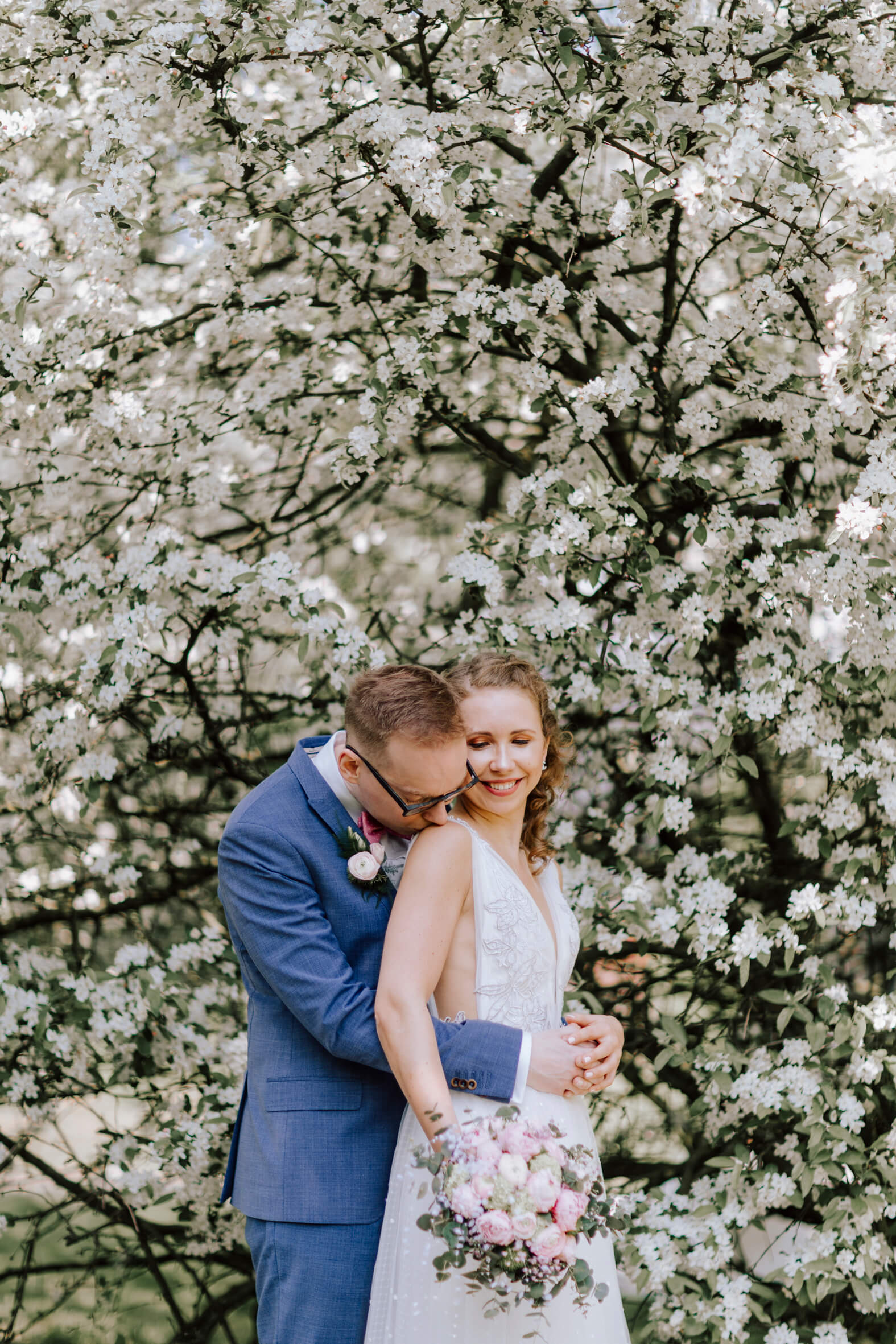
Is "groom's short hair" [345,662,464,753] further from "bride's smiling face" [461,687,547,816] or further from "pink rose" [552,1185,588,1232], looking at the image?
"pink rose" [552,1185,588,1232]

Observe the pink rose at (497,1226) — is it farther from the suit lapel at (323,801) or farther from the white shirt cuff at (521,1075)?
the suit lapel at (323,801)

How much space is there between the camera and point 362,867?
67.7 inches

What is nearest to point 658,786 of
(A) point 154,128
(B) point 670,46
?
(B) point 670,46

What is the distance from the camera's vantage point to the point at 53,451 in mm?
2770

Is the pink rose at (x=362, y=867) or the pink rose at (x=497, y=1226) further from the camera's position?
the pink rose at (x=362, y=867)

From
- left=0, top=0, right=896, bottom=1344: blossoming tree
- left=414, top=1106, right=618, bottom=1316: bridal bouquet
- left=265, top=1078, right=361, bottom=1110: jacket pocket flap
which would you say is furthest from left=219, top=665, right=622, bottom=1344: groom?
left=0, top=0, right=896, bottom=1344: blossoming tree

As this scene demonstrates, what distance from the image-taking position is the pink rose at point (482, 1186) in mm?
1334

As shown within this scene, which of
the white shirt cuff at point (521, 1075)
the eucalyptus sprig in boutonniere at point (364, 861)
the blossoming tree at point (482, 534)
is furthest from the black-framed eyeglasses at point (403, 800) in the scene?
the blossoming tree at point (482, 534)

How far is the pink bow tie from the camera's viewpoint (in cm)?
178

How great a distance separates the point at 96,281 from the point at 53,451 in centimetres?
50

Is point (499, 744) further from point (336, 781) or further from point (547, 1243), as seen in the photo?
point (547, 1243)

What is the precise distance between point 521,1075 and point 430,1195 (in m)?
0.23

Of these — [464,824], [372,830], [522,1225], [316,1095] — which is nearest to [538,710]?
[464,824]

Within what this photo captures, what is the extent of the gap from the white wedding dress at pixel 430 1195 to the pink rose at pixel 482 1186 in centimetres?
16
